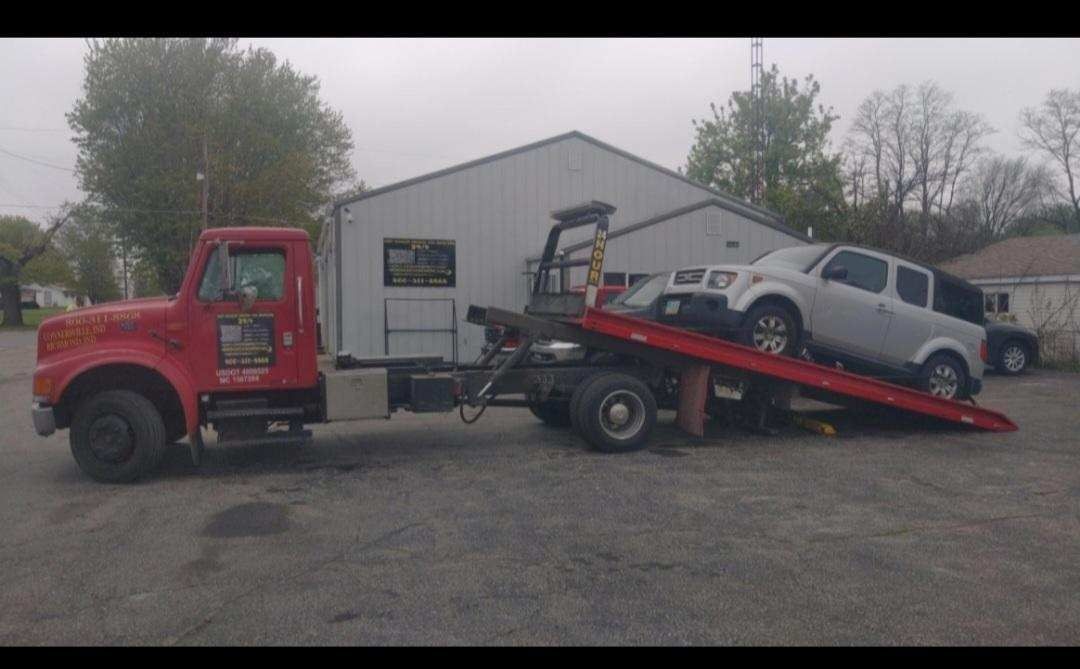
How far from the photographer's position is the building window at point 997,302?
26.2 metres

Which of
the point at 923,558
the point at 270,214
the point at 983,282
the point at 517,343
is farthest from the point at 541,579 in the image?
the point at 270,214

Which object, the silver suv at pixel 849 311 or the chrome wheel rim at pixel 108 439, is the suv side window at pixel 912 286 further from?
the chrome wheel rim at pixel 108 439

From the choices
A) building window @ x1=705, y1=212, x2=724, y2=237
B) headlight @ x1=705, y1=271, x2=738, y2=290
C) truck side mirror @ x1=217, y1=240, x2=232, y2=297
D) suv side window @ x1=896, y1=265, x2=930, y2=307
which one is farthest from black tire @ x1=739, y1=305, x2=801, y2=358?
building window @ x1=705, y1=212, x2=724, y2=237

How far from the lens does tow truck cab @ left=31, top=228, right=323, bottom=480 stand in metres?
8.73

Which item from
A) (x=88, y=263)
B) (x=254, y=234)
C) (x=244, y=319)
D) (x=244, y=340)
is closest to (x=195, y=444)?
(x=244, y=340)

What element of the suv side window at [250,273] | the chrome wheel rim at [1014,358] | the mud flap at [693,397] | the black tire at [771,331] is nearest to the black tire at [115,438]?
the suv side window at [250,273]

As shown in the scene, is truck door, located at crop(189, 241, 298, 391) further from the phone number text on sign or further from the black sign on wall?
the black sign on wall

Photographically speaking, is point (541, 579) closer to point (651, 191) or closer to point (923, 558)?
point (923, 558)

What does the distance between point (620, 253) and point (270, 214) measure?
2676cm

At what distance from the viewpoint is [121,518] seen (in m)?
7.45

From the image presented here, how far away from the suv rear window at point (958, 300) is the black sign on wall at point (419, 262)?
1237cm

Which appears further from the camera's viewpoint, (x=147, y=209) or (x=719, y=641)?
(x=147, y=209)

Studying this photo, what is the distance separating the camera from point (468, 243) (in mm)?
21844

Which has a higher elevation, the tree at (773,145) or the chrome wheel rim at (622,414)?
the tree at (773,145)
